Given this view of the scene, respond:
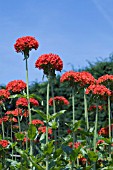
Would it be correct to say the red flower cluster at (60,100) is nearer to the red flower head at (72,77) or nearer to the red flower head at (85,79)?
the red flower head at (85,79)

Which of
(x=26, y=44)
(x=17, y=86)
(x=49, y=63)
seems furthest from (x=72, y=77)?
(x=17, y=86)

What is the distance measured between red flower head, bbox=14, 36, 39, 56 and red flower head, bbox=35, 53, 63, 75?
0.19 m

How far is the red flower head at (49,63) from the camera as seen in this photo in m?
4.20

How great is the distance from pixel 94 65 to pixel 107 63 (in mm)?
355

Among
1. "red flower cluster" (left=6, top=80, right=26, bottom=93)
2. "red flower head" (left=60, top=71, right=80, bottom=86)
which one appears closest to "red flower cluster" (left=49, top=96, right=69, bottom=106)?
"red flower cluster" (left=6, top=80, right=26, bottom=93)

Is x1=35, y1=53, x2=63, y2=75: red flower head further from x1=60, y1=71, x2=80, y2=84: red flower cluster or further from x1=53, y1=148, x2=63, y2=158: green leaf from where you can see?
x1=53, y1=148, x2=63, y2=158: green leaf

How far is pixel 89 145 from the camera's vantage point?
4.57 metres

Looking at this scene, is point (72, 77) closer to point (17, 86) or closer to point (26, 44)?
point (26, 44)

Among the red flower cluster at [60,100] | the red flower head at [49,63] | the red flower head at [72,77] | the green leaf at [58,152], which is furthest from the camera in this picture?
the red flower cluster at [60,100]

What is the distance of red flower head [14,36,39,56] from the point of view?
14.3 feet

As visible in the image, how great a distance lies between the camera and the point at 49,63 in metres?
4.22

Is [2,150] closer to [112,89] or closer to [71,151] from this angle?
[71,151]

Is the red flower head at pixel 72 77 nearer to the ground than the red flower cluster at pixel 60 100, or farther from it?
farther from it

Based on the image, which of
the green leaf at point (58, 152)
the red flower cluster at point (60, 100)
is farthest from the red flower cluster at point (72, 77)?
the red flower cluster at point (60, 100)
